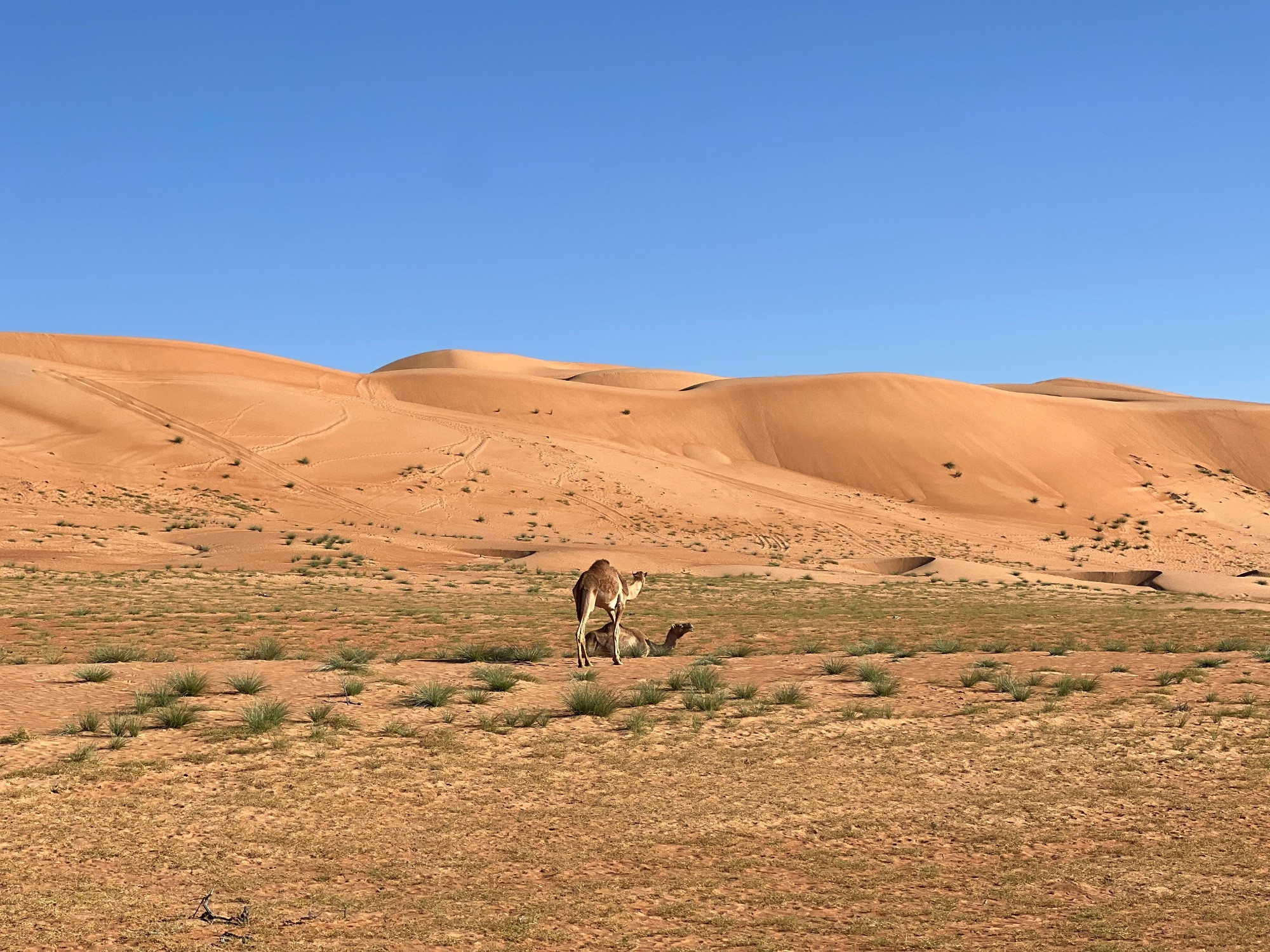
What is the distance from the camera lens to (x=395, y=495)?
2260 inches

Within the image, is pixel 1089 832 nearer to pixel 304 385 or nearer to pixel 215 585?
pixel 215 585

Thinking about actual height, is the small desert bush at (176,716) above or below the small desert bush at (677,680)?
above

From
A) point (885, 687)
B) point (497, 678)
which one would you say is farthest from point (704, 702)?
point (497, 678)

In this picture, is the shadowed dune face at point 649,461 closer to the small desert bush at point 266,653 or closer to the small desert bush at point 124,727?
the small desert bush at point 266,653

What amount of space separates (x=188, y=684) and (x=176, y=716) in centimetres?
163

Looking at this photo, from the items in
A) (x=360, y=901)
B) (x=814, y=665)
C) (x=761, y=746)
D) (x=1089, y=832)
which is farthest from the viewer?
(x=814, y=665)

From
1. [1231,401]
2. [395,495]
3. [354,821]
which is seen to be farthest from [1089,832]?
[1231,401]

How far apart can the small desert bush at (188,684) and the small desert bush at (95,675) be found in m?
0.85

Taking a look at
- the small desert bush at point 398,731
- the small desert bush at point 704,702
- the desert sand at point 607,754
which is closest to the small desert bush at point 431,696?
the desert sand at point 607,754

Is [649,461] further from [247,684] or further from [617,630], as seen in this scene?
[247,684]

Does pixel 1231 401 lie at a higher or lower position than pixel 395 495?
higher

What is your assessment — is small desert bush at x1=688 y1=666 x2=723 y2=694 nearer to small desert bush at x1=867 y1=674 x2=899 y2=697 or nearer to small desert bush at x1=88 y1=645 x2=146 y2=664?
small desert bush at x1=867 y1=674 x2=899 y2=697

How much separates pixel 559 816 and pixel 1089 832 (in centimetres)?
384

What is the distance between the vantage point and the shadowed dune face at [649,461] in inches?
2084
